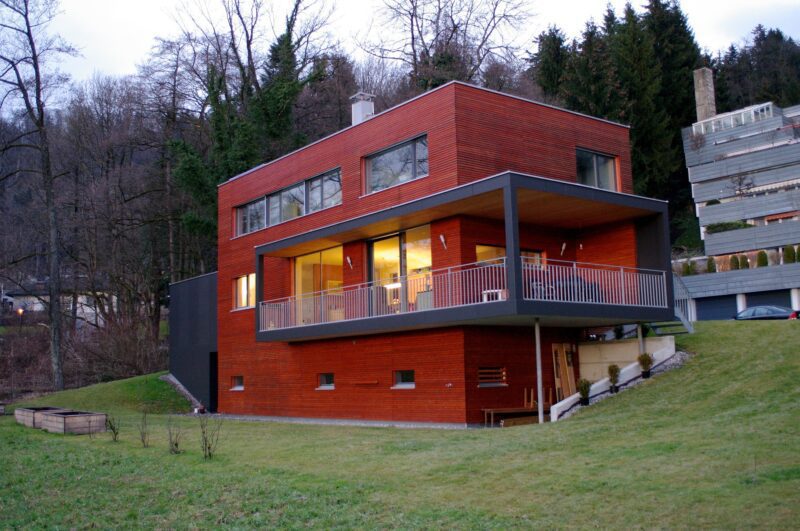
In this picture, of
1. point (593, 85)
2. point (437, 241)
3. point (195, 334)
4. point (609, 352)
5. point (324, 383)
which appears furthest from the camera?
point (593, 85)

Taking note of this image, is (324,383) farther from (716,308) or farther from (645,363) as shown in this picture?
(716,308)

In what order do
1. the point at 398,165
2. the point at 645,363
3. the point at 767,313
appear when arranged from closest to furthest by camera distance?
the point at 645,363
the point at 398,165
the point at 767,313

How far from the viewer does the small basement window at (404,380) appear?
65.7ft

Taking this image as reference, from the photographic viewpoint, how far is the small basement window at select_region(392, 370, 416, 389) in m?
20.0

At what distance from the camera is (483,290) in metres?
17.7

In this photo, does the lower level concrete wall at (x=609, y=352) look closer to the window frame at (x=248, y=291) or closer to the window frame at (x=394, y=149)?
the window frame at (x=394, y=149)

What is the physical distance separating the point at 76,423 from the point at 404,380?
8.29 m

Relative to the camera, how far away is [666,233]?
781 inches

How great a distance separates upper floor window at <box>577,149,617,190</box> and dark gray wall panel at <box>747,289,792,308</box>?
2118cm

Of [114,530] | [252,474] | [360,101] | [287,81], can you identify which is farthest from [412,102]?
[287,81]

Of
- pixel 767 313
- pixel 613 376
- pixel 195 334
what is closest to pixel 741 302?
pixel 767 313

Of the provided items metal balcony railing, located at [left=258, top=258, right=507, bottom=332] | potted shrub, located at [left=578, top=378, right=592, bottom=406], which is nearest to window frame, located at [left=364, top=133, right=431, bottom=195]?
metal balcony railing, located at [left=258, top=258, right=507, bottom=332]

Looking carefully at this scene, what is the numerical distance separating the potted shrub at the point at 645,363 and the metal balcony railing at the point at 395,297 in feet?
13.6

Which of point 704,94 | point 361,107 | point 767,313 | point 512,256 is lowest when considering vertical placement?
point 767,313
